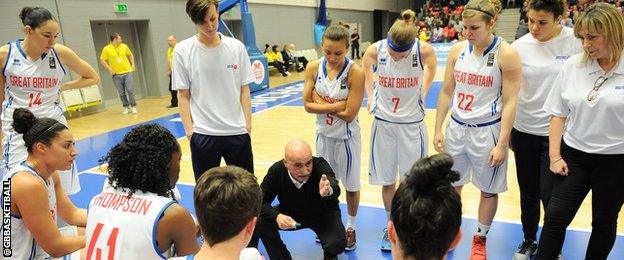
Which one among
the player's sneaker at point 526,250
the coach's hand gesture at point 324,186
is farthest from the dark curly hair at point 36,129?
the player's sneaker at point 526,250

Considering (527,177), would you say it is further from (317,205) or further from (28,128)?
(28,128)

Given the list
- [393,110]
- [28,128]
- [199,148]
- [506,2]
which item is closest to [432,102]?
[393,110]

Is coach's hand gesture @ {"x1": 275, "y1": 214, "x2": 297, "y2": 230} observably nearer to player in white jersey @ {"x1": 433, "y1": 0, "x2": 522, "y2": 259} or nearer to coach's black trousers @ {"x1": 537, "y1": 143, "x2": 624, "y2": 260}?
player in white jersey @ {"x1": 433, "y1": 0, "x2": 522, "y2": 259}

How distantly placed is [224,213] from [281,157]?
433cm

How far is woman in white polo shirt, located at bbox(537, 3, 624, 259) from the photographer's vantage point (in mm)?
2197

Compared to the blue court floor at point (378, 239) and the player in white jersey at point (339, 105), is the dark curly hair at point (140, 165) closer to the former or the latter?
the player in white jersey at point (339, 105)

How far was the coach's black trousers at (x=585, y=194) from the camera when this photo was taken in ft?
7.64

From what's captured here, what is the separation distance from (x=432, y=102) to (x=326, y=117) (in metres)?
6.63

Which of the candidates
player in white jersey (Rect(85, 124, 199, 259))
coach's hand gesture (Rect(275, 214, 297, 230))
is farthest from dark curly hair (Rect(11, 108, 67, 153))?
coach's hand gesture (Rect(275, 214, 297, 230))

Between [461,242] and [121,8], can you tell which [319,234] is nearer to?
[461,242]

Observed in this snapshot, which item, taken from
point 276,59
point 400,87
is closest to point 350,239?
point 400,87

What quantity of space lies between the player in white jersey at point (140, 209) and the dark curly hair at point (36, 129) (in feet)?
1.61

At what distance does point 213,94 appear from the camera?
306 cm

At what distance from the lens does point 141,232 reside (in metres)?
1.67
